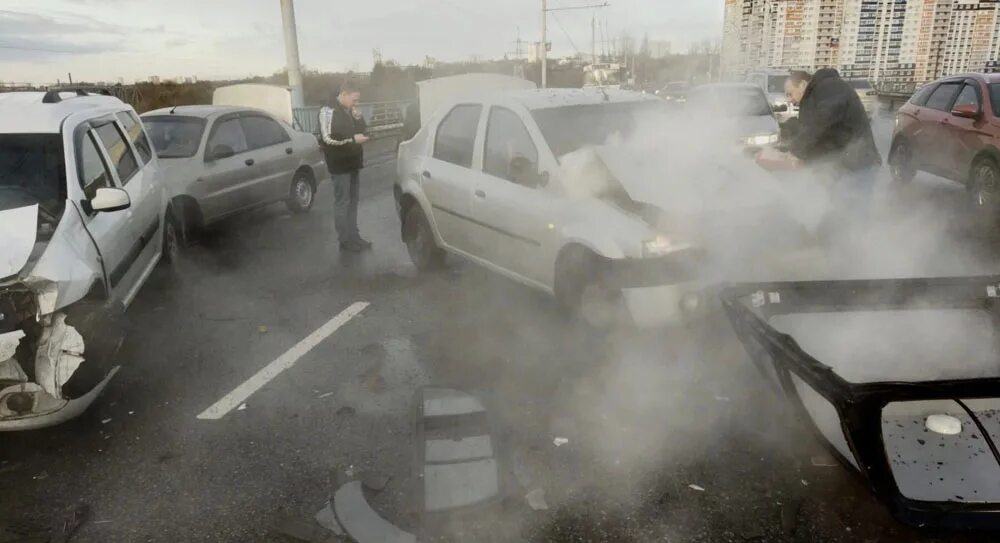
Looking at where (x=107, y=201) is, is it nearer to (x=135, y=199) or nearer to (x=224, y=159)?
(x=135, y=199)

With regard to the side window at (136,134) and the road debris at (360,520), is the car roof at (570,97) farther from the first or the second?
the side window at (136,134)

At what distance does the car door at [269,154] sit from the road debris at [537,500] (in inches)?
270

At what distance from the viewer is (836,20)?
71875mm

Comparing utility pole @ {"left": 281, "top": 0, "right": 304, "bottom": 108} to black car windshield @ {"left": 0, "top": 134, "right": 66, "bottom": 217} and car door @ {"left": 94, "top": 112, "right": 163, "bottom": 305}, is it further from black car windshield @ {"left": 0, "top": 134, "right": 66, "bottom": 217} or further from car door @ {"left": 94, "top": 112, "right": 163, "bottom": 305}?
black car windshield @ {"left": 0, "top": 134, "right": 66, "bottom": 217}

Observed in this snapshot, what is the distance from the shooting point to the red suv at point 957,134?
7.91 metres

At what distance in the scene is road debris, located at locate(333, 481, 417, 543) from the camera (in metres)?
2.65

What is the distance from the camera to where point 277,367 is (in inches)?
173

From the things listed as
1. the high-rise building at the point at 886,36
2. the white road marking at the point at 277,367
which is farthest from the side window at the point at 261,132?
the high-rise building at the point at 886,36

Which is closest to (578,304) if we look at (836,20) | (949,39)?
(836,20)

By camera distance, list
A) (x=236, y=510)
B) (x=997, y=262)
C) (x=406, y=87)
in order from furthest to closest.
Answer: (x=406, y=87), (x=997, y=262), (x=236, y=510)

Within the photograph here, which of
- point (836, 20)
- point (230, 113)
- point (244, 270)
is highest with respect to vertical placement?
point (836, 20)

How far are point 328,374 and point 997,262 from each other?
615 centimetres

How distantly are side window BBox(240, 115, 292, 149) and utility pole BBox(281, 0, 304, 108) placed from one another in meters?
7.11

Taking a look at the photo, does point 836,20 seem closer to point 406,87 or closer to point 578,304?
point 406,87
